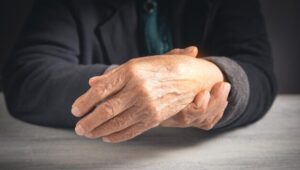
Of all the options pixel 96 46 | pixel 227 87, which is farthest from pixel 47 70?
pixel 227 87

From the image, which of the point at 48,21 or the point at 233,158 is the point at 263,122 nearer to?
the point at 233,158

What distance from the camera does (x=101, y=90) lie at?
535 millimetres

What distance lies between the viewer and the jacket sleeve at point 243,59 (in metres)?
0.69

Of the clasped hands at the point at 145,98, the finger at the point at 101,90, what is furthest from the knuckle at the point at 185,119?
the finger at the point at 101,90

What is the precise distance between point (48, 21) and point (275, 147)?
0.49 m

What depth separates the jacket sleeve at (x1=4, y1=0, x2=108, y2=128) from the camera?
0.71 meters

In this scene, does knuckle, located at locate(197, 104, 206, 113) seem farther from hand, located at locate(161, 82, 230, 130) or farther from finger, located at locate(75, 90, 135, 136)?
finger, located at locate(75, 90, 135, 136)

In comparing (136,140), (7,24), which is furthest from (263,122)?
(7,24)

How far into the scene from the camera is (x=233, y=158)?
2.08ft

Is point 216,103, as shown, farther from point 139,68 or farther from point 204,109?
point 139,68

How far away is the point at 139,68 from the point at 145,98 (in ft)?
0.13

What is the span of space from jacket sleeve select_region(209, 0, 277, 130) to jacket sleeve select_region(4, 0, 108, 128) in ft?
0.72

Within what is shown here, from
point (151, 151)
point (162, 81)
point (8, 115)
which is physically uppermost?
point (162, 81)

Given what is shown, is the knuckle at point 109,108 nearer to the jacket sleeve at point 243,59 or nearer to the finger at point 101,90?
the finger at point 101,90
